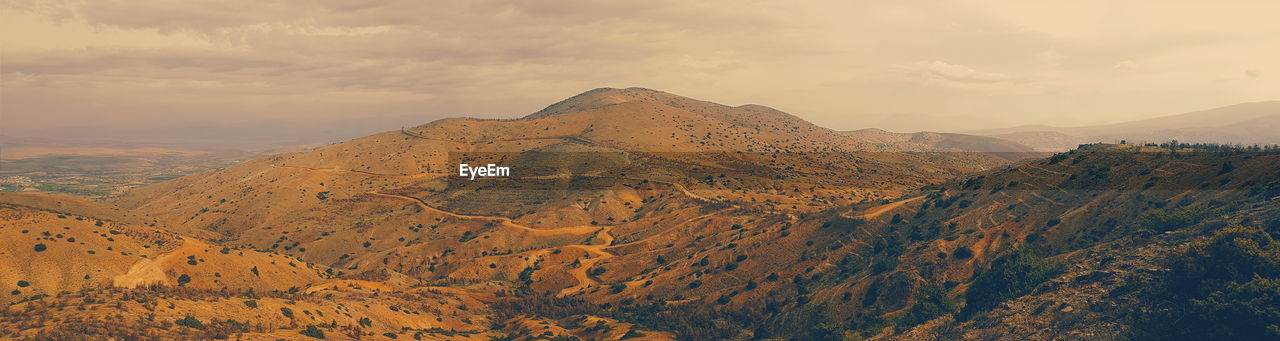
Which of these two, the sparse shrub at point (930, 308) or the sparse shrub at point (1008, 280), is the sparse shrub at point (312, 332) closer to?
the sparse shrub at point (930, 308)

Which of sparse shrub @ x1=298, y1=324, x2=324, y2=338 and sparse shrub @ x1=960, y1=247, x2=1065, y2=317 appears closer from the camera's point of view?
sparse shrub @ x1=960, y1=247, x2=1065, y2=317

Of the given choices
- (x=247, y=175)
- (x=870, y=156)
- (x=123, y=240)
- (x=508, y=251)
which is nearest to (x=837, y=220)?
(x=508, y=251)

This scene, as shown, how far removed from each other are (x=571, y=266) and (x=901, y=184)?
303 ft

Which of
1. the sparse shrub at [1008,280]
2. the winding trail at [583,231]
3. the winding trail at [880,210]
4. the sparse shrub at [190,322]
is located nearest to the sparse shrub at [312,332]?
the sparse shrub at [190,322]

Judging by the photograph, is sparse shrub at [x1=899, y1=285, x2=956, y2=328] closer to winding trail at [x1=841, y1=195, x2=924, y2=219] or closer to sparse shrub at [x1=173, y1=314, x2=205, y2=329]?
winding trail at [x1=841, y1=195, x2=924, y2=219]

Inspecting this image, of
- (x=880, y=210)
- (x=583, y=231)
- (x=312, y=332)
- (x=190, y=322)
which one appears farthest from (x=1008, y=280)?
(x=583, y=231)

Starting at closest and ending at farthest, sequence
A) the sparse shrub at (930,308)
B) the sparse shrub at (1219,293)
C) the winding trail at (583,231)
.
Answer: the sparse shrub at (1219,293)
the sparse shrub at (930,308)
the winding trail at (583,231)

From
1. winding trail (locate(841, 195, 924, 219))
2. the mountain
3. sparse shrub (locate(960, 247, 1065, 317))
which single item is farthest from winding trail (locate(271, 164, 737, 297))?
sparse shrub (locate(960, 247, 1065, 317))

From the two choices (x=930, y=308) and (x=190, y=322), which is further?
(x=930, y=308)

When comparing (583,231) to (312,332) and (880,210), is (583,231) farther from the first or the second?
(312,332)

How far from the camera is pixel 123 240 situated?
238 feet

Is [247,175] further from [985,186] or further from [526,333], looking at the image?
[985,186]

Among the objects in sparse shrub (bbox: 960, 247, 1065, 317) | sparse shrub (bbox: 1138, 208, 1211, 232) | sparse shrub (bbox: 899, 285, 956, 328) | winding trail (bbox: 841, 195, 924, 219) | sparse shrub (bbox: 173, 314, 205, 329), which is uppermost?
sparse shrub (bbox: 1138, 208, 1211, 232)

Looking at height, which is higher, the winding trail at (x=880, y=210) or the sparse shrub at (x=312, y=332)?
the winding trail at (x=880, y=210)
